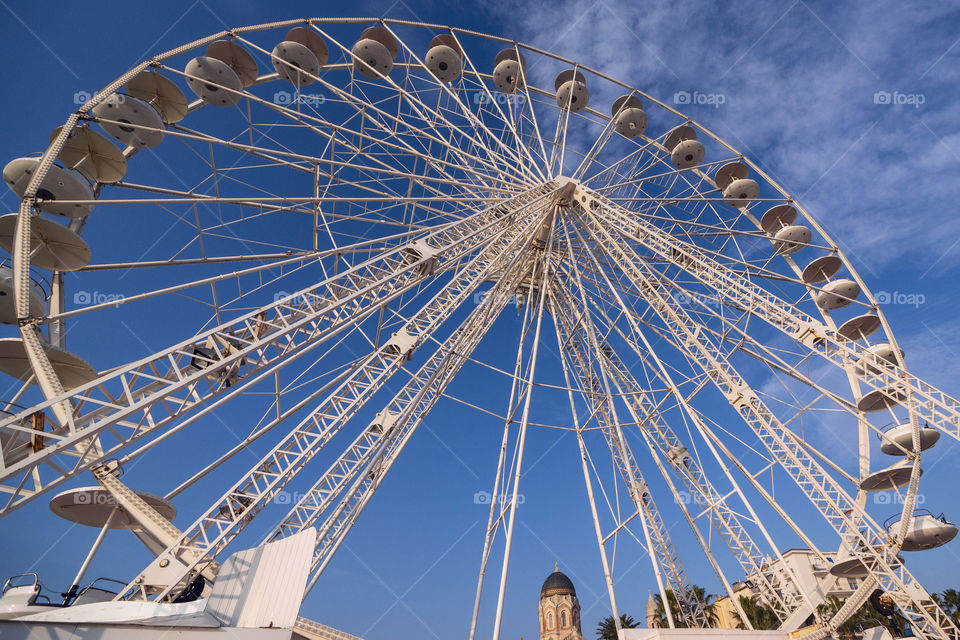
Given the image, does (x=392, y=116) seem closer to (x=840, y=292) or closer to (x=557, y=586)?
(x=840, y=292)

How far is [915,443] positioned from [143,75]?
81.2ft

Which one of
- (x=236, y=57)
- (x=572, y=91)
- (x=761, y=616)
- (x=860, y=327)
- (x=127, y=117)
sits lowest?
(x=761, y=616)

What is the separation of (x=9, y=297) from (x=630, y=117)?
2066 cm

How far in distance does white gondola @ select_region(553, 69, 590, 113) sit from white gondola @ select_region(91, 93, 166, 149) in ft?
49.0

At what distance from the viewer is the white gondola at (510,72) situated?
76.4 ft

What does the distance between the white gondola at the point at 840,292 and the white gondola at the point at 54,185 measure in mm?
22894

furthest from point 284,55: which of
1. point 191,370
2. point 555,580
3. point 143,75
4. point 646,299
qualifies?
point 555,580

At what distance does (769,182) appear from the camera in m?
22.8

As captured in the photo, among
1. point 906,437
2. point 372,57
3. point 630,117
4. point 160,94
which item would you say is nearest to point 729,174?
point 630,117

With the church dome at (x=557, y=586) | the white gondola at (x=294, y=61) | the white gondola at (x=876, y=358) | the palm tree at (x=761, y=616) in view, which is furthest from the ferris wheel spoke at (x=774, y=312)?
the church dome at (x=557, y=586)

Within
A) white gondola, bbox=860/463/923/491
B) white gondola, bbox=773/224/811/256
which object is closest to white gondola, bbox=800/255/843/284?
white gondola, bbox=773/224/811/256

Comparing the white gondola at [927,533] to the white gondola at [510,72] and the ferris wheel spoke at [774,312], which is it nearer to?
the ferris wheel spoke at [774,312]

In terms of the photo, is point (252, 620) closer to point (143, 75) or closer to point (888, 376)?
point (143, 75)

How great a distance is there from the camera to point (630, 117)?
22.6 meters
